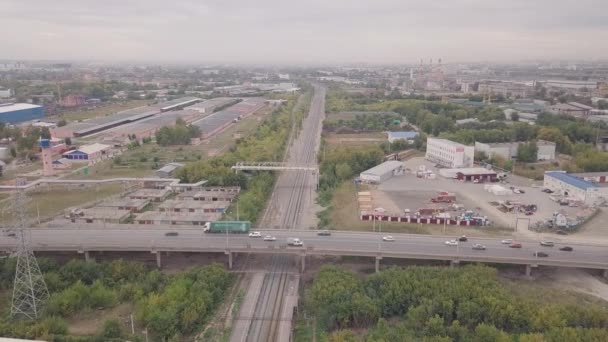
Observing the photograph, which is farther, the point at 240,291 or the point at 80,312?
the point at 240,291

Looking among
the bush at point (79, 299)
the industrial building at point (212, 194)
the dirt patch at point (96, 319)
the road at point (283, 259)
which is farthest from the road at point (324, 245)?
the industrial building at point (212, 194)

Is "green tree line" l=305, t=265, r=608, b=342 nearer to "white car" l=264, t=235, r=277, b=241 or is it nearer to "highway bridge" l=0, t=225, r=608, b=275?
"highway bridge" l=0, t=225, r=608, b=275

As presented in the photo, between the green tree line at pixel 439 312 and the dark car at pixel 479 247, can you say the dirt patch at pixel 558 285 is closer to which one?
the green tree line at pixel 439 312

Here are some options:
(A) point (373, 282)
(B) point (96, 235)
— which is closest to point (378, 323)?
(A) point (373, 282)

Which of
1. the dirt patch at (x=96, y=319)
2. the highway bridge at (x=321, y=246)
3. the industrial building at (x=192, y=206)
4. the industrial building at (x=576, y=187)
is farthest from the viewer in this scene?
the industrial building at (x=576, y=187)

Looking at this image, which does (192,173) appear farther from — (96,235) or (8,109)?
(8,109)

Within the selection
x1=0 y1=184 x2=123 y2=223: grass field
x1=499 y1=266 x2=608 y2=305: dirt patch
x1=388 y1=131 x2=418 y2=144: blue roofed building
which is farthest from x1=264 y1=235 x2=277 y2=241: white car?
x1=388 y1=131 x2=418 y2=144: blue roofed building
